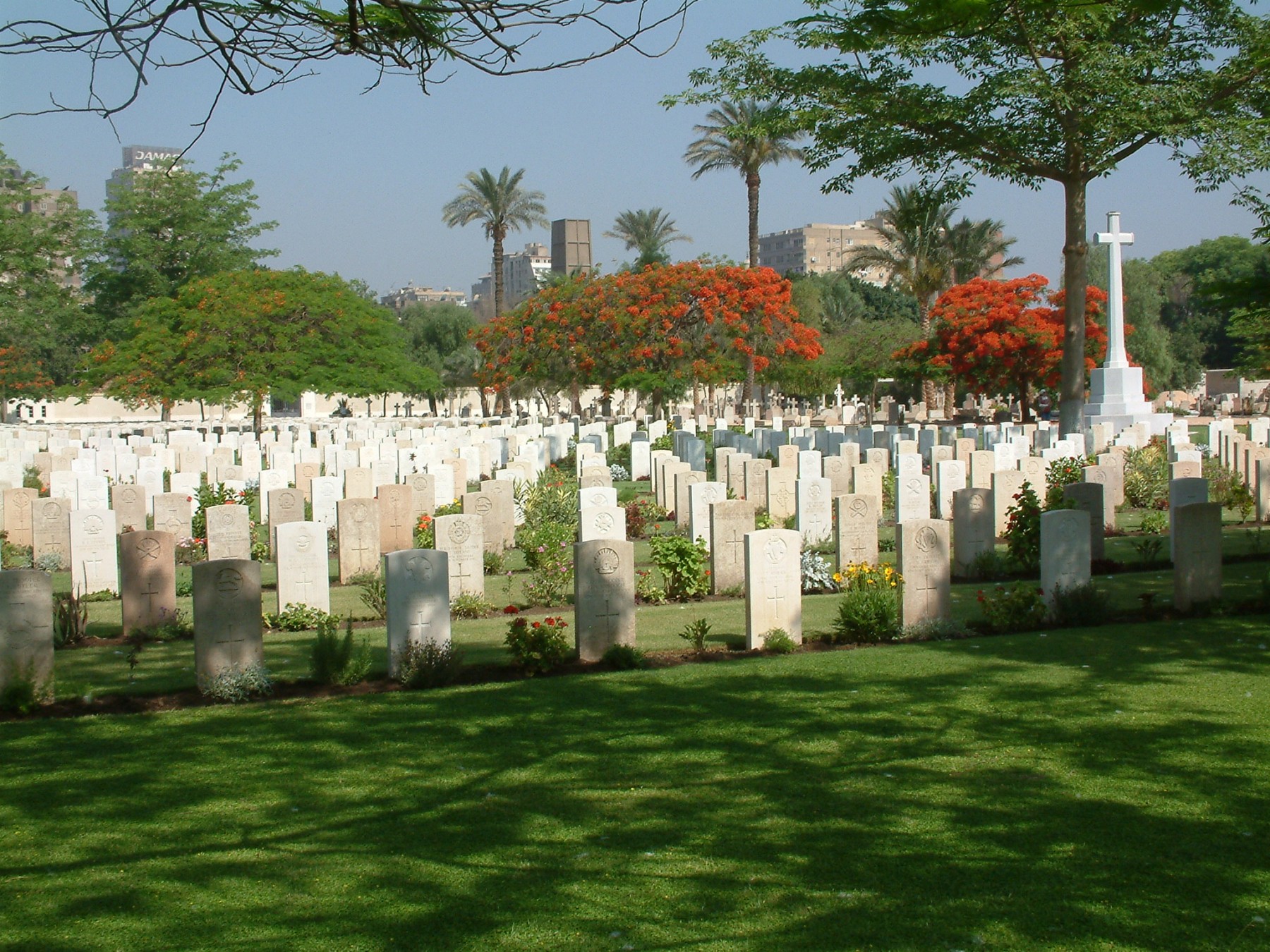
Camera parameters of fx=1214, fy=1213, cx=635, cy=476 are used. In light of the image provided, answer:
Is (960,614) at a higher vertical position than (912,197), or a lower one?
lower

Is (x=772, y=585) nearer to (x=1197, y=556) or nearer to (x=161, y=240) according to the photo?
(x=1197, y=556)

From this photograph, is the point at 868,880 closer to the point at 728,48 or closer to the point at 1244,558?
the point at 1244,558

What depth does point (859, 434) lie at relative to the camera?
28297 mm

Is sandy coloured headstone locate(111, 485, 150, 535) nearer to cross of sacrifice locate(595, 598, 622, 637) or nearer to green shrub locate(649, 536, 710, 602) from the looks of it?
green shrub locate(649, 536, 710, 602)

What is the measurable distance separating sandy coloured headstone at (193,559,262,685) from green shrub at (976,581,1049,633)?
5.97 meters

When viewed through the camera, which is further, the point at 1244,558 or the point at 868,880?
the point at 1244,558

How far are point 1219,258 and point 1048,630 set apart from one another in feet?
237

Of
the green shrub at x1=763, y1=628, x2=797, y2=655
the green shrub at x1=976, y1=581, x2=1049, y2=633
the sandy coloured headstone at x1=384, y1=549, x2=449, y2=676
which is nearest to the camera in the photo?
the sandy coloured headstone at x1=384, y1=549, x2=449, y2=676

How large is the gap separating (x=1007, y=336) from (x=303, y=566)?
98.6ft

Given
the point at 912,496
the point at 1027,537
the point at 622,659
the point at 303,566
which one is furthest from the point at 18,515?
the point at 1027,537

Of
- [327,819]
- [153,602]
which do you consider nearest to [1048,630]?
[327,819]

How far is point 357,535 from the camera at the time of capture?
46.6ft

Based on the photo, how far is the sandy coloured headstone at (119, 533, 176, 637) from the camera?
11008 mm

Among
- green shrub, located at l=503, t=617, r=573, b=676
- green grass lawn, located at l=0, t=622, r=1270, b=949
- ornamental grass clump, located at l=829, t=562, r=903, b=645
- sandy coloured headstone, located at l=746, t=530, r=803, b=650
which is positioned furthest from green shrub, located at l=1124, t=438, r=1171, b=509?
green shrub, located at l=503, t=617, r=573, b=676
